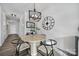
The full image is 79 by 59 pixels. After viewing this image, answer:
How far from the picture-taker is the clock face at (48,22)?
129 centimetres

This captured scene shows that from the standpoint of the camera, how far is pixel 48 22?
131 centimetres

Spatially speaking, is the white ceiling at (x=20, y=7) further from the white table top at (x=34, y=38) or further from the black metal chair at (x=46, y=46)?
the black metal chair at (x=46, y=46)

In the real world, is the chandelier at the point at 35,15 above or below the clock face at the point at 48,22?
above

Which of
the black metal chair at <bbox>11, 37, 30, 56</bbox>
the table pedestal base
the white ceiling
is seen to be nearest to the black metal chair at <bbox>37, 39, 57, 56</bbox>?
the table pedestal base

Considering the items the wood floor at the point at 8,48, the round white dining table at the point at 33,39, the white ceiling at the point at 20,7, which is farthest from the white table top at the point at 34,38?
the white ceiling at the point at 20,7

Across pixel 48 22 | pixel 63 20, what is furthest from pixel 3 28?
pixel 63 20

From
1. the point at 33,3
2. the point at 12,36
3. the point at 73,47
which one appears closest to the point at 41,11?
the point at 33,3

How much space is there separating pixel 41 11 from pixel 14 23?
41cm

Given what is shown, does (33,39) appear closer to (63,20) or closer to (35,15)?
(35,15)

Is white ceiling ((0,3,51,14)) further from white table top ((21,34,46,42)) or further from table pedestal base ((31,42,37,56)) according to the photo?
table pedestal base ((31,42,37,56))

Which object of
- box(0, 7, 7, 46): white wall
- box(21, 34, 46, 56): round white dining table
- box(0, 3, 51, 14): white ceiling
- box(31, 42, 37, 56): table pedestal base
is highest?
box(0, 3, 51, 14): white ceiling

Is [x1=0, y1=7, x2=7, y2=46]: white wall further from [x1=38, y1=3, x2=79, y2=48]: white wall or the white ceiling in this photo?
[x1=38, y1=3, x2=79, y2=48]: white wall

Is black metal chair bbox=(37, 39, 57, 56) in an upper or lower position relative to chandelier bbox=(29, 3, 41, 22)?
lower

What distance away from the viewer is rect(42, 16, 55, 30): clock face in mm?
1289
